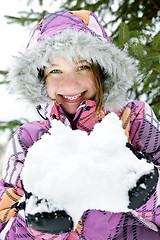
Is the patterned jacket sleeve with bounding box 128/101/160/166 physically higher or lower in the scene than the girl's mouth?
lower

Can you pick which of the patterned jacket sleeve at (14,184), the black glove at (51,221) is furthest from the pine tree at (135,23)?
the black glove at (51,221)

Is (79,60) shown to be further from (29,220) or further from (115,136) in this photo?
(29,220)

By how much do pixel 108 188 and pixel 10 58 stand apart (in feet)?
3.83

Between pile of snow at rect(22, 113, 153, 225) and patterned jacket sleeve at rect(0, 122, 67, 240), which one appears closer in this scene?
pile of snow at rect(22, 113, 153, 225)

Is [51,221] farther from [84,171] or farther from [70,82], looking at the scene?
[70,82]

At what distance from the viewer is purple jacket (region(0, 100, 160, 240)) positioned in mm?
1087

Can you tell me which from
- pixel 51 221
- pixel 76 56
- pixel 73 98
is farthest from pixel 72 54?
pixel 51 221

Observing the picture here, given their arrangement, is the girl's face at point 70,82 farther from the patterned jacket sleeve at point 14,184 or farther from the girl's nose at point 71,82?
the patterned jacket sleeve at point 14,184

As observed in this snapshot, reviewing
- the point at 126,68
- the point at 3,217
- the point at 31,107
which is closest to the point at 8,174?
the point at 3,217

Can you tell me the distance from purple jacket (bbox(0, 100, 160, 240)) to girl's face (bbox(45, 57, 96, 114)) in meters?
0.09

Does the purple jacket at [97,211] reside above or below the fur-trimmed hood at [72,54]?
below

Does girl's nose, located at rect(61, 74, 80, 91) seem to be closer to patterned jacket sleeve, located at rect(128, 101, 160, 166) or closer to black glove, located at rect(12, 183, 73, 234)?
patterned jacket sleeve, located at rect(128, 101, 160, 166)

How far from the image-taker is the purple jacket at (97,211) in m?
1.09

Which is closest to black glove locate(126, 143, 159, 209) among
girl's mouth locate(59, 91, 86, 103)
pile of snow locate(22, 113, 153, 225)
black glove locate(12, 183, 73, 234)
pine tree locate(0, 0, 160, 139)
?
pile of snow locate(22, 113, 153, 225)
